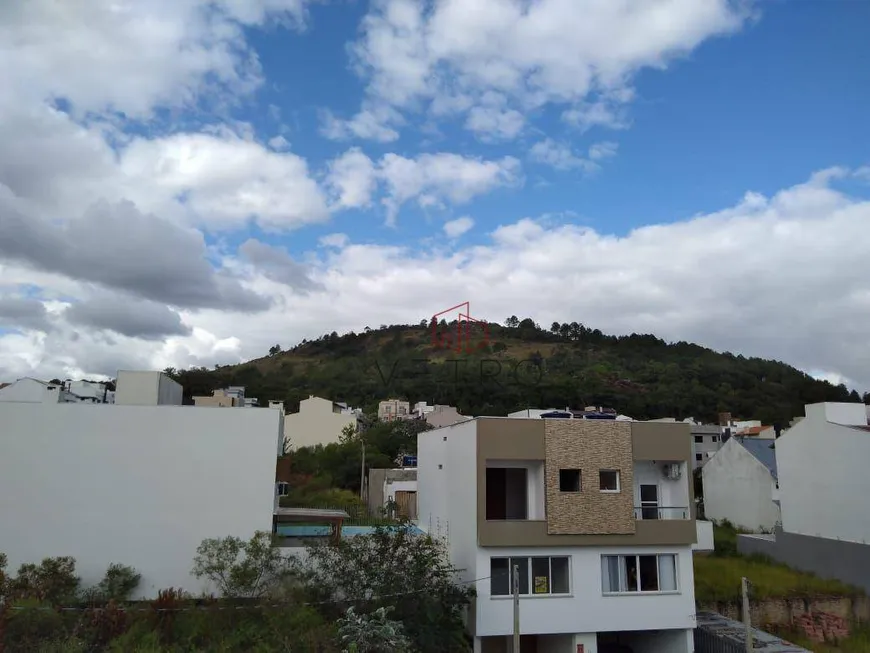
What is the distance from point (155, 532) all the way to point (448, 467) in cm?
923

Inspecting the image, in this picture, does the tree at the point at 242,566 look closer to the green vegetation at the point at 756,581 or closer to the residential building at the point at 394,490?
the residential building at the point at 394,490

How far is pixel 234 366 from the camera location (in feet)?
276

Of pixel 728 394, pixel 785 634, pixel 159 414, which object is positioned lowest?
pixel 785 634

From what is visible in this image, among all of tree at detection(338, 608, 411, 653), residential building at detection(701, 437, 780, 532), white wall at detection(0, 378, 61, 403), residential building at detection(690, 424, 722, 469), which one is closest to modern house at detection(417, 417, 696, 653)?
tree at detection(338, 608, 411, 653)

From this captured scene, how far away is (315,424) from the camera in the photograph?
49.9 meters

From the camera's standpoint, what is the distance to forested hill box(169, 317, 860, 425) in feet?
211

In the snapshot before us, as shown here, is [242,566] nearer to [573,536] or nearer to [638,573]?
[573,536]

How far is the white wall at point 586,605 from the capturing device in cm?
1694

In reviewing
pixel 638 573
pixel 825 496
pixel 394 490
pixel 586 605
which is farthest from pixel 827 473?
pixel 394 490

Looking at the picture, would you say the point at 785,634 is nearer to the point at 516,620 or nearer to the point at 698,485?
the point at 516,620

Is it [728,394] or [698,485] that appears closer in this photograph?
[698,485]

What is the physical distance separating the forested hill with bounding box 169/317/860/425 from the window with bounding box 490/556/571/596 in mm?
39345

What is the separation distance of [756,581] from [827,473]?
22.5 feet

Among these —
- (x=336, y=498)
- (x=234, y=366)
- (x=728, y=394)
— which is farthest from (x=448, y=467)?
(x=234, y=366)
